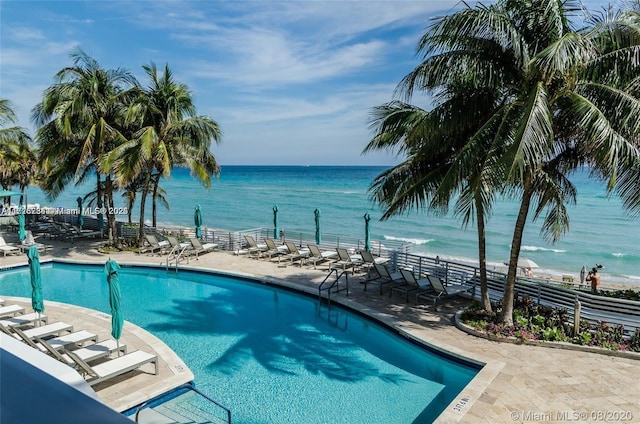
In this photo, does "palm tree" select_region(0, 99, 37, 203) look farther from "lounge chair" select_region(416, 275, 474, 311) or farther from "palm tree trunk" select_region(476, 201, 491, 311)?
"palm tree trunk" select_region(476, 201, 491, 311)

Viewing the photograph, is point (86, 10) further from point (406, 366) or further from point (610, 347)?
point (610, 347)

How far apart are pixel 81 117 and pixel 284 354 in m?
13.0

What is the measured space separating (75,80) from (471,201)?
1555 cm

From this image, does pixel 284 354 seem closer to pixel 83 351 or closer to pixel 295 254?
pixel 83 351

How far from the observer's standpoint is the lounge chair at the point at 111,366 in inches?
266

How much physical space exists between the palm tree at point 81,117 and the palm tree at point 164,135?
2.82 ft

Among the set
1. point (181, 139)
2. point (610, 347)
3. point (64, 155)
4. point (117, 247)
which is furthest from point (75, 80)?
point (610, 347)

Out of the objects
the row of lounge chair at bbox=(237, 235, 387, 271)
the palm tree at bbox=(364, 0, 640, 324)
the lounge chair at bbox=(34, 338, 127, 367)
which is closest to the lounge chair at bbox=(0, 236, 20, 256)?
the row of lounge chair at bbox=(237, 235, 387, 271)

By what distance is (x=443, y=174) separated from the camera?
936 cm

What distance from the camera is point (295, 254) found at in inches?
641

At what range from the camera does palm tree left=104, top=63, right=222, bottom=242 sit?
1600 centimetres

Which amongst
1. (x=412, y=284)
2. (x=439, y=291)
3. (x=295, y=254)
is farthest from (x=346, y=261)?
(x=439, y=291)

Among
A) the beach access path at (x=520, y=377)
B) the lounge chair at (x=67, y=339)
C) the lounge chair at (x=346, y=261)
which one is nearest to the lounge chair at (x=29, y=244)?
the lounge chair at (x=67, y=339)

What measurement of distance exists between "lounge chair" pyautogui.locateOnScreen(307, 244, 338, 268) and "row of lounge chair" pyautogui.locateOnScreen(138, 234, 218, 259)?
4324 millimetres
